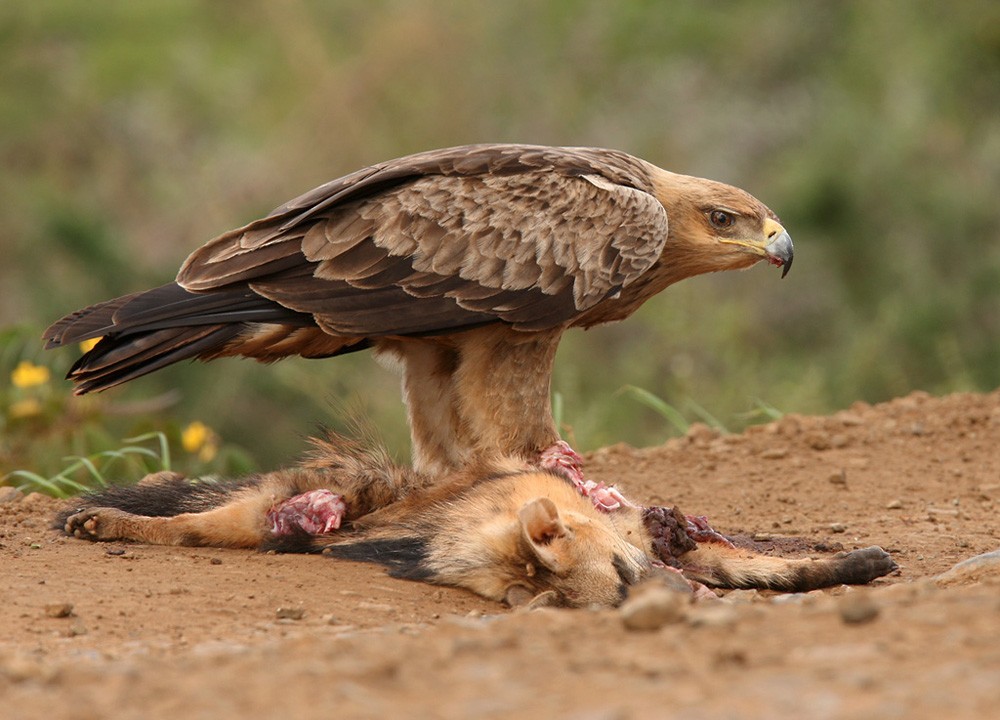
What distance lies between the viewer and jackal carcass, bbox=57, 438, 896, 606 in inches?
183

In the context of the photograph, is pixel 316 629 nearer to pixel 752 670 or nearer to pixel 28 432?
pixel 752 670

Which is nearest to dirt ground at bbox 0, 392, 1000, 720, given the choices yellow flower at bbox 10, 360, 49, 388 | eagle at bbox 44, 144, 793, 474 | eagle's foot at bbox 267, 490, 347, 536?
eagle's foot at bbox 267, 490, 347, 536

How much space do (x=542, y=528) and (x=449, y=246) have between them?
1.53 meters

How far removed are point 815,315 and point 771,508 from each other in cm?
775

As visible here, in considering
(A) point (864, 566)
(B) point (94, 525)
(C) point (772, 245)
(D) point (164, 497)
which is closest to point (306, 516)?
(D) point (164, 497)

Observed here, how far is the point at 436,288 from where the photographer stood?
18.6ft

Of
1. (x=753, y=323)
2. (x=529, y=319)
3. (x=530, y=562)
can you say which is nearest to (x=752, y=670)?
(x=530, y=562)

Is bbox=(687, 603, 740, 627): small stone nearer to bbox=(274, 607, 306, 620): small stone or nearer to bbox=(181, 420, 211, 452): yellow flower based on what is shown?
bbox=(274, 607, 306, 620): small stone

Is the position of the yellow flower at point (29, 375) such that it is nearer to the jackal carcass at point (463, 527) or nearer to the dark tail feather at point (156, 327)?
the dark tail feather at point (156, 327)

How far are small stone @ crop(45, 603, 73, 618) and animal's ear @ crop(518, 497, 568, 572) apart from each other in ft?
4.38

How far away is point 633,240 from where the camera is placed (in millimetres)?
5977

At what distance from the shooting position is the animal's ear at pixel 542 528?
4.56 m

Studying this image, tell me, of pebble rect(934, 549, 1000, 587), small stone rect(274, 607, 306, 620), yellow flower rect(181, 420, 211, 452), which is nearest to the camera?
small stone rect(274, 607, 306, 620)

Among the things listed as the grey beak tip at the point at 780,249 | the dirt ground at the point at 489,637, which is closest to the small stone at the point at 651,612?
the dirt ground at the point at 489,637
